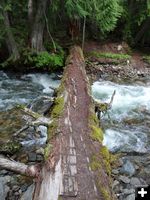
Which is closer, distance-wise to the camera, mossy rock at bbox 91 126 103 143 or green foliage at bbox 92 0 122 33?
mossy rock at bbox 91 126 103 143

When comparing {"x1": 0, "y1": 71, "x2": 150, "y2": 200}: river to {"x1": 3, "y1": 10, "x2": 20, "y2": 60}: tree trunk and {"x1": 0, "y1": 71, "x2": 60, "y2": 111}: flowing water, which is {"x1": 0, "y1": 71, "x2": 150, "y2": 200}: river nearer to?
{"x1": 0, "y1": 71, "x2": 60, "y2": 111}: flowing water

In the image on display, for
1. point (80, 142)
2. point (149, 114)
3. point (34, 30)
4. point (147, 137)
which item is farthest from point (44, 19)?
point (80, 142)

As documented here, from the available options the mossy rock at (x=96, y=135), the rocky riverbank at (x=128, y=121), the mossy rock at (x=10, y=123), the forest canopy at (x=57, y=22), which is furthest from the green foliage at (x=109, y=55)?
the mossy rock at (x=96, y=135)

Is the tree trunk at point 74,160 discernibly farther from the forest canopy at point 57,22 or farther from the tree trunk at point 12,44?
the forest canopy at point 57,22

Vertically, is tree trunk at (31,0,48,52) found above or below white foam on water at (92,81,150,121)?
above

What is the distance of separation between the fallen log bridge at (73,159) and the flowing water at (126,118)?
133cm

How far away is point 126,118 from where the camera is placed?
9.70 m

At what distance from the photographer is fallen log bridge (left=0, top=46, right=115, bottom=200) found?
414 centimetres

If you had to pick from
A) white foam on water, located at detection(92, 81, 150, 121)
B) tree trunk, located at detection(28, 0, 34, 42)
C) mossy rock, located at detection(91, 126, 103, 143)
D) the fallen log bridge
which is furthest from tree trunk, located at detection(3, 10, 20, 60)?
mossy rock, located at detection(91, 126, 103, 143)

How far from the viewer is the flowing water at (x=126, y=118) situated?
806cm

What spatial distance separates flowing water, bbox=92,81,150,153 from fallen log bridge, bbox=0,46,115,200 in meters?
1.33

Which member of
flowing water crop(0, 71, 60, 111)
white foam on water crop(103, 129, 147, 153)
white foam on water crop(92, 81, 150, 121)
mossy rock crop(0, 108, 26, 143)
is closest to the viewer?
white foam on water crop(103, 129, 147, 153)

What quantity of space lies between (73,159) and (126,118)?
5.07m

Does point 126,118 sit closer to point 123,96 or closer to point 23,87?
point 123,96
